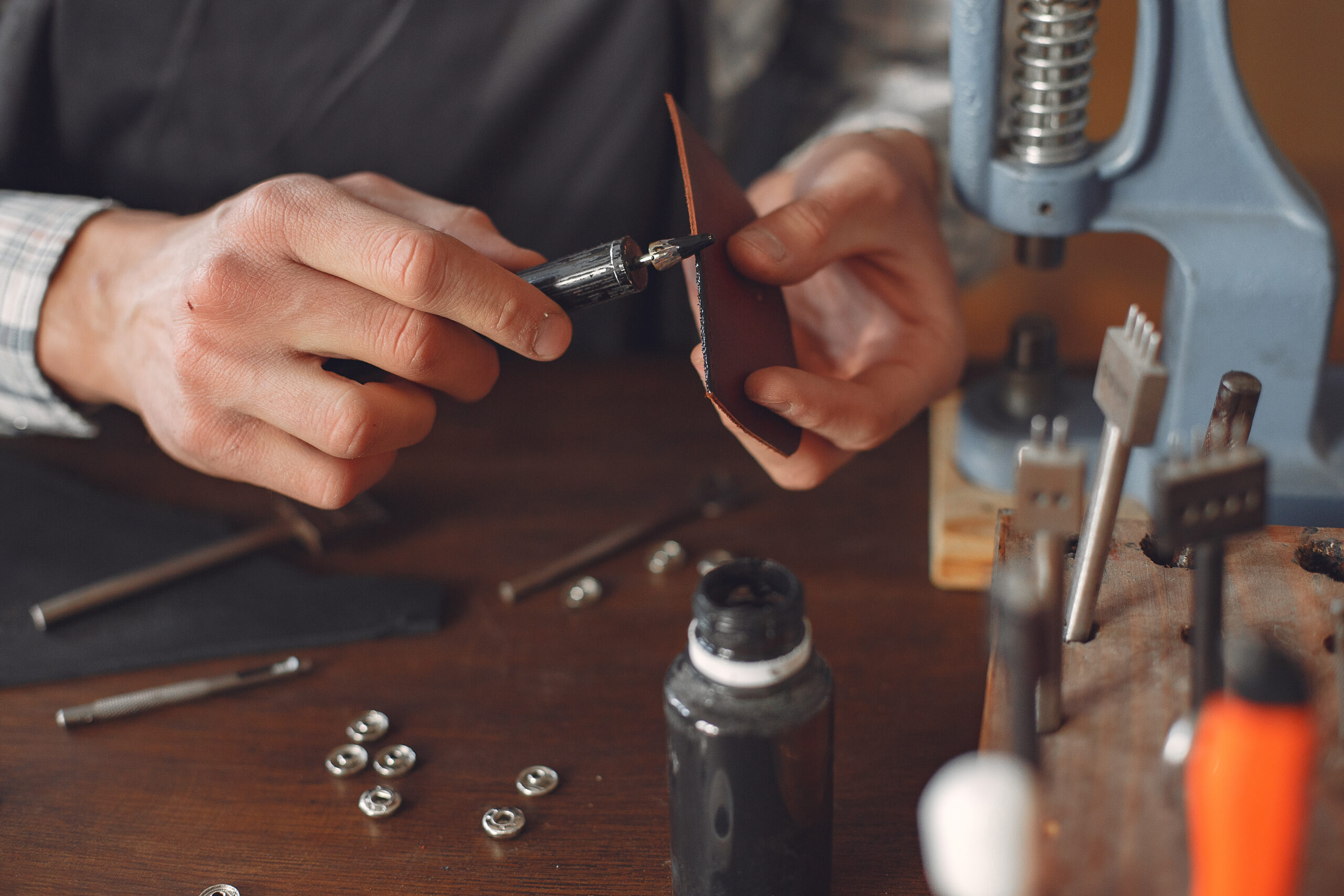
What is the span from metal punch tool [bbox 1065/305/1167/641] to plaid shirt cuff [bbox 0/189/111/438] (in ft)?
2.60

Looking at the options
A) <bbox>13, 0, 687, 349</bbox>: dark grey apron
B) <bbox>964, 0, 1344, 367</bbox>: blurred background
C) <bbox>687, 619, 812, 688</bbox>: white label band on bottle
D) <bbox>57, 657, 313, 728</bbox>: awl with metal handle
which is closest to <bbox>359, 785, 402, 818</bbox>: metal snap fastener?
<bbox>57, 657, 313, 728</bbox>: awl with metal handle

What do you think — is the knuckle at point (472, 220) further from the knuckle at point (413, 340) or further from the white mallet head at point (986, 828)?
the white mallet head at point (986, 828)

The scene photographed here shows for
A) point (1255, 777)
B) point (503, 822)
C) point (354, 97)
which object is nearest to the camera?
point (1255, 777)

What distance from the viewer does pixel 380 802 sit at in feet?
1.96

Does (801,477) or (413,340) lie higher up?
(413,340)

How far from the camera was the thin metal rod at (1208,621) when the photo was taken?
0.38m

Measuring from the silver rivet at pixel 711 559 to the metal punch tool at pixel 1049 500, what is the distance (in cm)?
41

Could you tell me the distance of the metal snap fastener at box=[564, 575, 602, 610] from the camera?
2.52ft

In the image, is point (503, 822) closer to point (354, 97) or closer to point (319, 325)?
point (319, 325)

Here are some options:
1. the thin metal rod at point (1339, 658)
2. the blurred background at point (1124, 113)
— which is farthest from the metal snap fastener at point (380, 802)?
the blurred background at point (1124, 113)

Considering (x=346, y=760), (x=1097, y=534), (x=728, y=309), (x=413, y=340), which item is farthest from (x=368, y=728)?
(x=1097, y=534)

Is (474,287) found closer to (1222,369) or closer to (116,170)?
(1222,369)

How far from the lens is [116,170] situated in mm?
1116

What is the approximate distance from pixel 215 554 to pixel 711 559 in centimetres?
40
